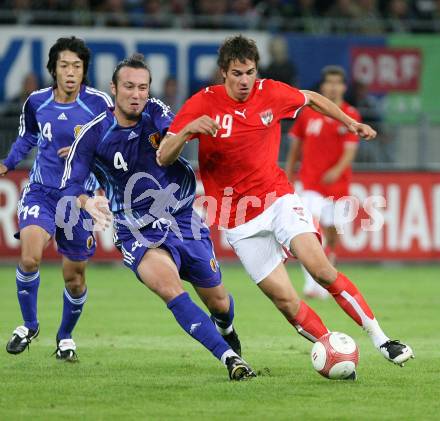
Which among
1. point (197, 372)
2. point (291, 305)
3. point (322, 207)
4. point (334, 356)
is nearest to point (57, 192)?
point (197, 372)

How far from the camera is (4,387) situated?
749 centimetres

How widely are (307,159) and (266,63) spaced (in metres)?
5.37

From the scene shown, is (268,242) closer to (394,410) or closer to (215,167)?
(215,167)

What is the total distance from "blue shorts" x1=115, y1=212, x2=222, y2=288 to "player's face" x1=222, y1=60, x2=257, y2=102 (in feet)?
3.16

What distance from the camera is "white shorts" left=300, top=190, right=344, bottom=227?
13820mm

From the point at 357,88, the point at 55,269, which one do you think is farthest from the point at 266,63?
the point at 55,269

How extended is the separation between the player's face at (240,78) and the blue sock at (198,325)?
1.50 metres

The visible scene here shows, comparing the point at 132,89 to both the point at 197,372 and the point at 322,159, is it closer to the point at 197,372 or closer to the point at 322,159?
the point at 197,372

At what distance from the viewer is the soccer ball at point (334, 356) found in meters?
7.57

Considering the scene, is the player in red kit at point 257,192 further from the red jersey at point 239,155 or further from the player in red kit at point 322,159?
the player in red kit at point 322,159

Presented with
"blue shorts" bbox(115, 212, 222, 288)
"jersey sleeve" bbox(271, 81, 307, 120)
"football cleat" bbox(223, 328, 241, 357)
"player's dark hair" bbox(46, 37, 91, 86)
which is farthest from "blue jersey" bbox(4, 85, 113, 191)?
"football cleat" bbox(223, 328, 241, 357)

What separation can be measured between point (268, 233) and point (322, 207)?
6115mm

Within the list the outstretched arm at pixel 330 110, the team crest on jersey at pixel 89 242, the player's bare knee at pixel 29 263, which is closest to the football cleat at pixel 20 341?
the player's bare knee at pixel 29 263

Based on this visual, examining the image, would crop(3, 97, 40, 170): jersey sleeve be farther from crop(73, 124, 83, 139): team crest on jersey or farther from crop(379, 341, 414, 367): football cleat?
crop(379, 341, 414, 367): football cleat
